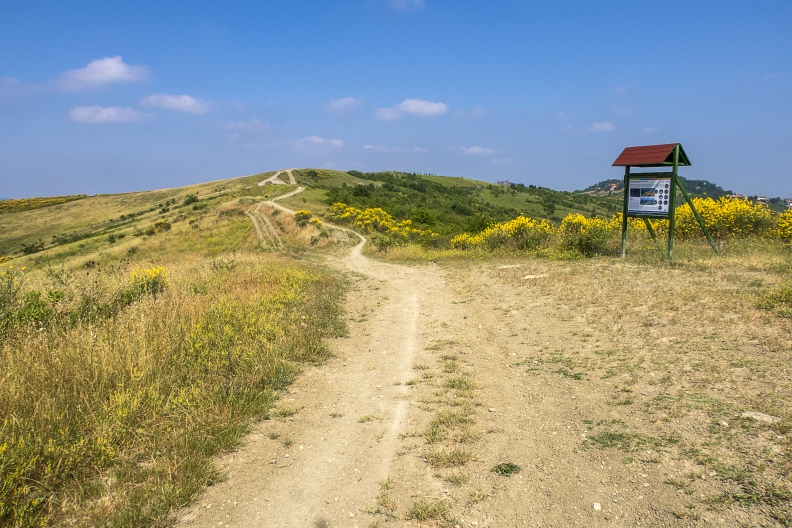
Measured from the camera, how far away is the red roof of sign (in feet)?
38.8

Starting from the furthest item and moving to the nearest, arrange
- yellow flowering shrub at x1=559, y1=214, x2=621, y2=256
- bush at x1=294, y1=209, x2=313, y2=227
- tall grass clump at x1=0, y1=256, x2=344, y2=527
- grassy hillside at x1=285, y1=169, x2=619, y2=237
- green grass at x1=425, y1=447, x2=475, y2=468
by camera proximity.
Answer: grassy hillside at x1=285, y1=169, x2=619, y2=237, bush at x1=294, y1=209, x2=313, y2=227, yellow flowering shrub at x1=559, y1=214, x2=621, y2=256, green grass at x1=425, y1=447, x2=475, y2=468, tall grass clump at x1=0, y1=256, x2=344, y2=527

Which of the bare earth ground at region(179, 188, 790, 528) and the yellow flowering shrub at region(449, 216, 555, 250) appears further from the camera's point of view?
the yellow flowering shrub at region(449, 216, 555, 250)

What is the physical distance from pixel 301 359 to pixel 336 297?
439cm

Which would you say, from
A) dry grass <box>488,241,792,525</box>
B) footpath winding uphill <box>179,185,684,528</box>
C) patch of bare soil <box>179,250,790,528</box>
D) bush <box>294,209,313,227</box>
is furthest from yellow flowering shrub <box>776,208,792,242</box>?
bush <box>294,209,313,227</box>

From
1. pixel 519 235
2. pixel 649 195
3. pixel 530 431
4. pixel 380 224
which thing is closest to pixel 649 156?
pixel 649 195

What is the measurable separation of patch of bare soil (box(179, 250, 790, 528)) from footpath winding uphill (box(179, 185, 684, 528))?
15 millimetres

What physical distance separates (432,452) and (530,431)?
1.05 m

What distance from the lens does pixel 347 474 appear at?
3615 mm

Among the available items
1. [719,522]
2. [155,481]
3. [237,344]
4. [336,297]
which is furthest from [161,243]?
[719,522]

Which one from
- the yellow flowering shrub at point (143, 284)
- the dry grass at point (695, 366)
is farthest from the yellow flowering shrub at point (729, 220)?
the yellow flowering shrub at point (143, 284)

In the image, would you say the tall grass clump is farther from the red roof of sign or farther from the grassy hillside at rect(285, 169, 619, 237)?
the grassy hillside at rect(285, 169, 619, 237)

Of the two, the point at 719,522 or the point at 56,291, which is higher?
the point at 56,291

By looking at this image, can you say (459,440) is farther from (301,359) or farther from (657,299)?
(657,299)

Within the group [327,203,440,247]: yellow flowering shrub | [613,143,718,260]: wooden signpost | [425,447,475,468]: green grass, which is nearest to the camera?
[425,447,475,468]: green grass
